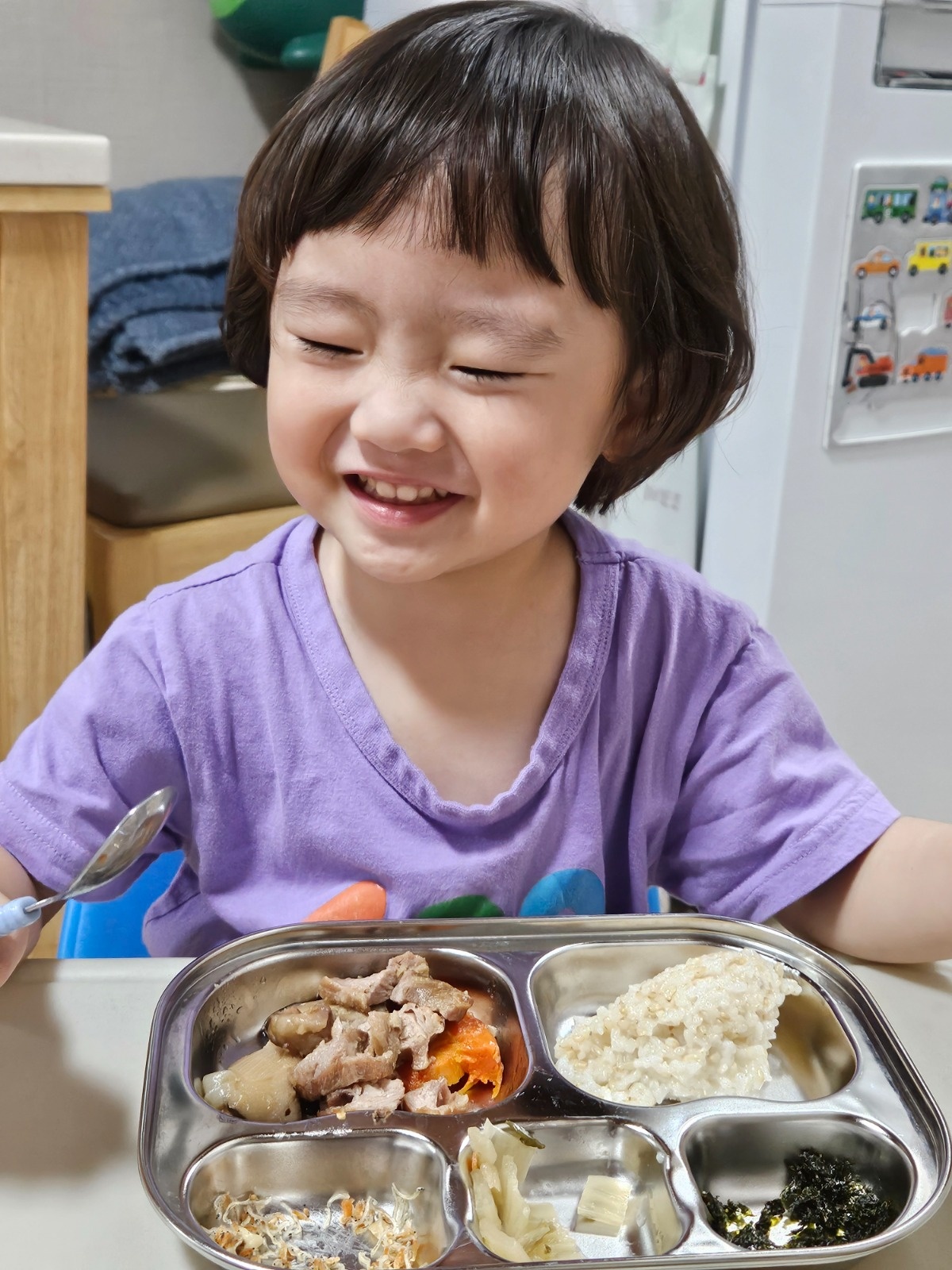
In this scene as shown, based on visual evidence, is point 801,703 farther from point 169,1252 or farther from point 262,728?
point 169,1252

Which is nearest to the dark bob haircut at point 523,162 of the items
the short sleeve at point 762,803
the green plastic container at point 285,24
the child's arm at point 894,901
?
the short sleeve at point 762,803

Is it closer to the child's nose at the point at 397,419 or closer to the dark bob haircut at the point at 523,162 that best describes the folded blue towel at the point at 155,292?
the dark bob haircut at the point at 523,162

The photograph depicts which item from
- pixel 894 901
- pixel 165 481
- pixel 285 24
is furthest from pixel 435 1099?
pixel 285 24

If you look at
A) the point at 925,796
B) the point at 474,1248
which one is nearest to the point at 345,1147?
the point at 474,1248

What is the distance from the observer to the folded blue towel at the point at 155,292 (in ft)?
6.25

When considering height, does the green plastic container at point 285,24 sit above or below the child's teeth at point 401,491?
above

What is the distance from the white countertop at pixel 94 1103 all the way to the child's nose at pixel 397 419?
0.35 m

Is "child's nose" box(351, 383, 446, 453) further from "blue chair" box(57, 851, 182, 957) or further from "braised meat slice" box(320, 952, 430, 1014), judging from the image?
"blue chair" box(57, 851, 182, 957)

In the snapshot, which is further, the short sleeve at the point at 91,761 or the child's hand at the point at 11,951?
the short sleeve at the point at 91,761

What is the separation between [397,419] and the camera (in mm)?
715

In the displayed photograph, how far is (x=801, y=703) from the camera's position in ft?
3.16

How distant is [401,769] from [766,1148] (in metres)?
0.36

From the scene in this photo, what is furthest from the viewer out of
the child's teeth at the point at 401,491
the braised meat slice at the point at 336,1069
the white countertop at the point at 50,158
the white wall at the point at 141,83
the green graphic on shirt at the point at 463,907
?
the white wall at the point at 141,83

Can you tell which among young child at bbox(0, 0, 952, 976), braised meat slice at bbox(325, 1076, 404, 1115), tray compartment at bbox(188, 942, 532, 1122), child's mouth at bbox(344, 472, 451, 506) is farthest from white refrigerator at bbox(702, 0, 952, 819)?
braised meat slice at bbox(325, 1076, 404, 1115)
